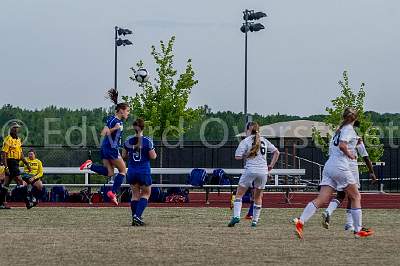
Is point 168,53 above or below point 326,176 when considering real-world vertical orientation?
above

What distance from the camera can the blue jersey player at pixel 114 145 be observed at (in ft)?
65.0

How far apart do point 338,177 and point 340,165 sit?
7.3 inches

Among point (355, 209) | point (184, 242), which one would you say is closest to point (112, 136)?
point (355, 209)

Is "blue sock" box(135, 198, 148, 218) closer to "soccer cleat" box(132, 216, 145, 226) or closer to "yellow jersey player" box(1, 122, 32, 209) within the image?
"soccer cleat" box(132, 216, 145, 226)

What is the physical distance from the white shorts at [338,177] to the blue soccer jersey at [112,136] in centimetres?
526

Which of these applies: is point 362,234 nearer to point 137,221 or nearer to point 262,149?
point 262,149

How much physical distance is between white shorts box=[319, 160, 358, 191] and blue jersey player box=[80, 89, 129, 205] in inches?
206

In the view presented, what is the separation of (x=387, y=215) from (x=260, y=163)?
5669 millimetres

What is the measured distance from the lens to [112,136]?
20.1 metres

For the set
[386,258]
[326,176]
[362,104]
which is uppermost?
[362,104]

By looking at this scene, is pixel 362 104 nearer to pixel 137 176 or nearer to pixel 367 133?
pixel 367 133

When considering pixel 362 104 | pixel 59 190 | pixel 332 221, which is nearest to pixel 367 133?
pixel 362 104

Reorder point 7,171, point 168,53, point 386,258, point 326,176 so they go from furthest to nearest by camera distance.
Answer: point 168,53 → point 7,171 → point 326,176 → point 386,258

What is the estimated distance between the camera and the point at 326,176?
52.5 feet
